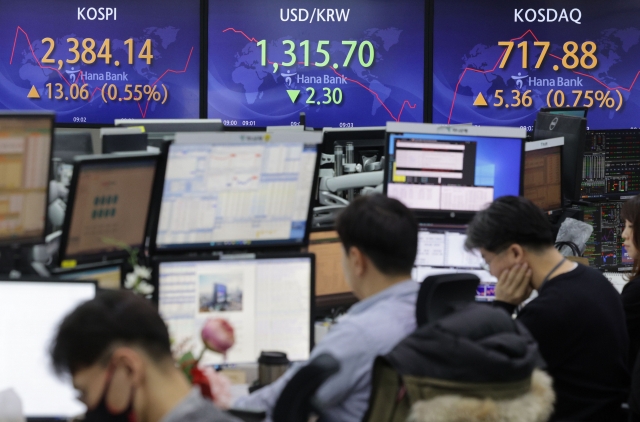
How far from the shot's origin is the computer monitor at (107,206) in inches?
86.2

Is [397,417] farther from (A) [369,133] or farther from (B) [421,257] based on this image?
(A) [369,133]

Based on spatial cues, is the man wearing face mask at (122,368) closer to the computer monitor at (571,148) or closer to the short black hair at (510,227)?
the short black hair at (510,227)

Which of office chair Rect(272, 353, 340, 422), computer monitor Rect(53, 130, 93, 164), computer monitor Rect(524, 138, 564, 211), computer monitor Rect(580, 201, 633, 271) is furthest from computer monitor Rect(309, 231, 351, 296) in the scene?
computer monitor Rect(580, 201, 633, 271)

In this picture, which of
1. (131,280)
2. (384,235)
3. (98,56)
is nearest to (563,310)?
(384,235)

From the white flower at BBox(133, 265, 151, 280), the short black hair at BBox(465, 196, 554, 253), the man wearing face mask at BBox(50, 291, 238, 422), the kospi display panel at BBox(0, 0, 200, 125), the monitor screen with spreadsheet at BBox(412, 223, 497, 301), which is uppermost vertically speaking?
the kospi display panel at BBox(0, 0, 200, 125)

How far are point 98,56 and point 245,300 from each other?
4224 mm

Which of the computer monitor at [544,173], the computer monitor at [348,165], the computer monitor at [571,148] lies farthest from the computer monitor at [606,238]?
the computer monitor at [348,165]

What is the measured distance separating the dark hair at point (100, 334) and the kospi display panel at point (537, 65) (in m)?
5.14

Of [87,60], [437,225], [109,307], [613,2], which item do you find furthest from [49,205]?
[613,2]

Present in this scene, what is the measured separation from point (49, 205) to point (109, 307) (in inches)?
44.0

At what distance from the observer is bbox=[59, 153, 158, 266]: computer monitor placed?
7.18ft

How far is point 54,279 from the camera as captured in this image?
83.7 inches

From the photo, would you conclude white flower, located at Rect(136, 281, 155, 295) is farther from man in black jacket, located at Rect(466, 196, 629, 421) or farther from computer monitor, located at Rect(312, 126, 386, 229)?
computer monitor, located at Rect(312, 126, 386, 229)

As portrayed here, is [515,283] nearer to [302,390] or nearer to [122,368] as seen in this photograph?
[302,390]
